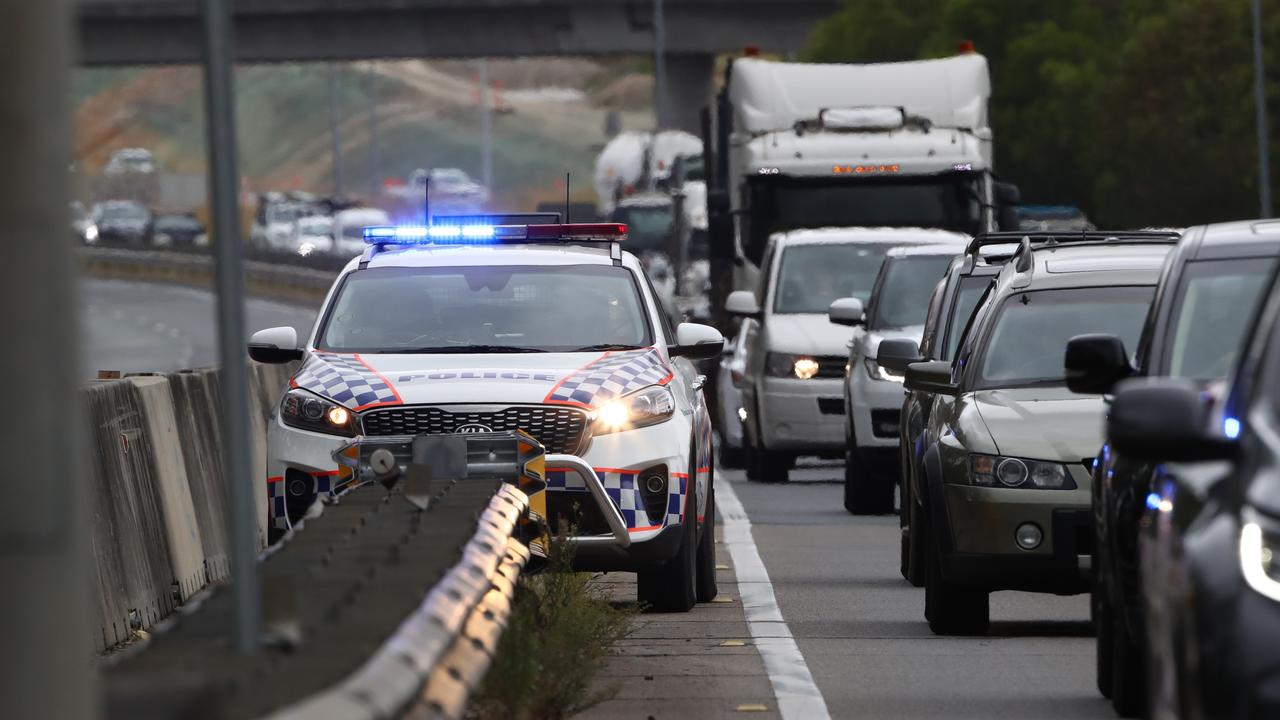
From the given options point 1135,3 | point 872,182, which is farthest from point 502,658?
point 1135,3

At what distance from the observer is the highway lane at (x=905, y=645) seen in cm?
997

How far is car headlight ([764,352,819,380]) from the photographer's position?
23.1 meters

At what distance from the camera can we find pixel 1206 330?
9.36 metres

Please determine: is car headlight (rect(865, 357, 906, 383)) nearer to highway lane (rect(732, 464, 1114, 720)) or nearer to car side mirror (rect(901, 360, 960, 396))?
highway lane (rect(732, 464, 1114, 720))

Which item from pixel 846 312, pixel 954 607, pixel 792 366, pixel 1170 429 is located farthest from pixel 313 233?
pixel 1170 429

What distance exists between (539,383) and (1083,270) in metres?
2.52

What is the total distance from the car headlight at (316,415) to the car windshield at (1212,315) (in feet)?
14.1

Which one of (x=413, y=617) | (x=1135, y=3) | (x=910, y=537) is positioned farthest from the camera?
(x=1135, y=3)

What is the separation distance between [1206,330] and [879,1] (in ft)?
230

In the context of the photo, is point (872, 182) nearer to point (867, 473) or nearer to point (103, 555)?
point (867, 473)

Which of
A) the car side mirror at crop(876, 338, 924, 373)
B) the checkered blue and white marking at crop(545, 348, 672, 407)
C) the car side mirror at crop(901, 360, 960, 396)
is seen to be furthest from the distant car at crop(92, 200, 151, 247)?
the car side mirror at crop(901, 360, 960, 396)

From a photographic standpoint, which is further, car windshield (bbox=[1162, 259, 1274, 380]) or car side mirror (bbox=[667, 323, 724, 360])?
car side mirror (bbox=[667, 323, 724, 360])

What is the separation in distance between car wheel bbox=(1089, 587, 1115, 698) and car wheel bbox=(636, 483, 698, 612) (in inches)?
119

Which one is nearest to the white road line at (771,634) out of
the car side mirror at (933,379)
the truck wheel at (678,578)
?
the truck wheel at (678,578)
